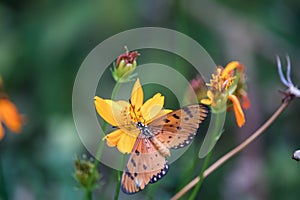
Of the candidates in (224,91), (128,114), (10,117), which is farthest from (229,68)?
(10,117)

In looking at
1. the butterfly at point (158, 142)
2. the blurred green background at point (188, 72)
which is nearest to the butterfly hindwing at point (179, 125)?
the butterfly at point (158, 142)

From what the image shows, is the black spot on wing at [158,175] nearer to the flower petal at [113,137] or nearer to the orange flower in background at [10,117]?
the flower petal at [113,137]

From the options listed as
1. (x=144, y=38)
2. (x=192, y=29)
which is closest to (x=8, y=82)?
(x=144, y=38)

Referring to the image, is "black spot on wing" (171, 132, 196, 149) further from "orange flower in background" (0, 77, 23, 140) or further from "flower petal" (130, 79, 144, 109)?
"orange flower in background" (0, 77, 23, 140)

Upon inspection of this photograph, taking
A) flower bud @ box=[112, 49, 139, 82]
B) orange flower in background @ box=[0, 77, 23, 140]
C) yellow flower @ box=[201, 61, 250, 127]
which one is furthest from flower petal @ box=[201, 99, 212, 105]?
orange flower in background @ box=[0, 77, 23, 140]

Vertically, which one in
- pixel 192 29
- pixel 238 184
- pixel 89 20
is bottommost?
pixel 238 184

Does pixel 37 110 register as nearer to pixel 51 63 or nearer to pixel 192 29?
pixel 51 63
